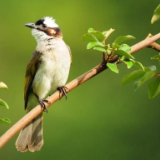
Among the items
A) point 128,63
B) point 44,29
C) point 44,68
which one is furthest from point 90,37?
point 44,29

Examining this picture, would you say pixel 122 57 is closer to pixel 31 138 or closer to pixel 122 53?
pixel 122 53

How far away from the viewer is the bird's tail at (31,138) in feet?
9.75

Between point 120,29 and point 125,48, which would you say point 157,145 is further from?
point 125,48

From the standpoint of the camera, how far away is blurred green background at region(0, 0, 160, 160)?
323 inches

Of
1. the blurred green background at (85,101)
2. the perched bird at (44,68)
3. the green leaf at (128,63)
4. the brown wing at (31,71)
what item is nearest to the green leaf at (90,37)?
the green leaf at (128,63)

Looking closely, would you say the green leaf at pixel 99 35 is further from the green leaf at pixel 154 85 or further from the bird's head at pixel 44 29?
the bird's head at pixel 44 29

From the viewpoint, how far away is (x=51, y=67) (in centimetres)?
333

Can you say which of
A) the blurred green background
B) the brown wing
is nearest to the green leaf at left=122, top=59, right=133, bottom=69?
the brown wing

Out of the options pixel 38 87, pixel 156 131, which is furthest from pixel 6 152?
pixel 38 87

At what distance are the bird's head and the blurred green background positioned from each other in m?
4.26

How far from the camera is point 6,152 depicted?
25.6ft

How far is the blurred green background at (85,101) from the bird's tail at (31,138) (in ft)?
13.5

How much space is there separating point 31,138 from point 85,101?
19.1 feet

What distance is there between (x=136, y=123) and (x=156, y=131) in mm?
630
